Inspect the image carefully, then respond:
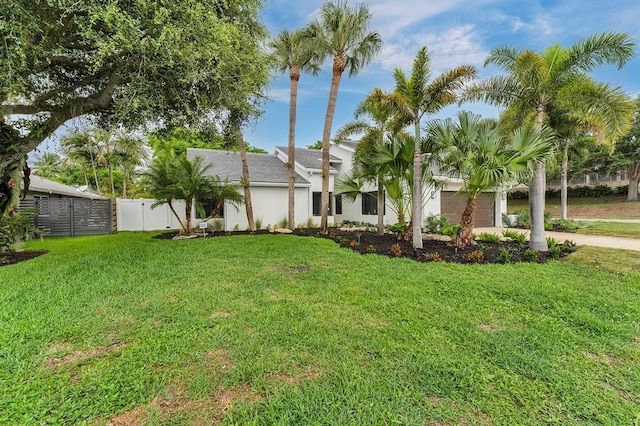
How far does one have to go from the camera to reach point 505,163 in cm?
828

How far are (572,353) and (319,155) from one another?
2025 centimetres

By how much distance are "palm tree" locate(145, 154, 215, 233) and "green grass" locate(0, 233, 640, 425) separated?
19.0 ft

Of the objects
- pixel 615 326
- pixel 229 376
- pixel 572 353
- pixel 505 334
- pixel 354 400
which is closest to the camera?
pixel 354 400

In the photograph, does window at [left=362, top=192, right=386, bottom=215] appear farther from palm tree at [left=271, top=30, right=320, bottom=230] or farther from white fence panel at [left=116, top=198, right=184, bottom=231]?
white fence panel at [left=116, top=198, right=184, bottom=231]

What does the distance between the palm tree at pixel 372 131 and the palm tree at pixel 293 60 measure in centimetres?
260

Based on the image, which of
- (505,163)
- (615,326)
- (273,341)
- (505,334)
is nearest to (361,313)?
(273,341)

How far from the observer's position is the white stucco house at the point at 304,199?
16.4 metres

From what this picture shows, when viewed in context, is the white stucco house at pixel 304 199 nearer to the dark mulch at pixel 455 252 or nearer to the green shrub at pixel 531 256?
the dark mulch at pixel 455 252

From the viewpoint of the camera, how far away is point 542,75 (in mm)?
8438

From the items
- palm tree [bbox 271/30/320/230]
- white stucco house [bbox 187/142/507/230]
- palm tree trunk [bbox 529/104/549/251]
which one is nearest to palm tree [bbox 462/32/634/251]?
palm tree trunk [bbox 529/104/549/251]

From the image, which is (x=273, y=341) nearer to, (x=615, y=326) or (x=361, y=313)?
(x=361, y=313)

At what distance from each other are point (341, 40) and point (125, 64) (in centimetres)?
846

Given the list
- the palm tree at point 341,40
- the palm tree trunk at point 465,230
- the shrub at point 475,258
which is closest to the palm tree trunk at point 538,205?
the palm tree trunk at point 465,230

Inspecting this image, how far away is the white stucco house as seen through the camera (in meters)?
16.4
